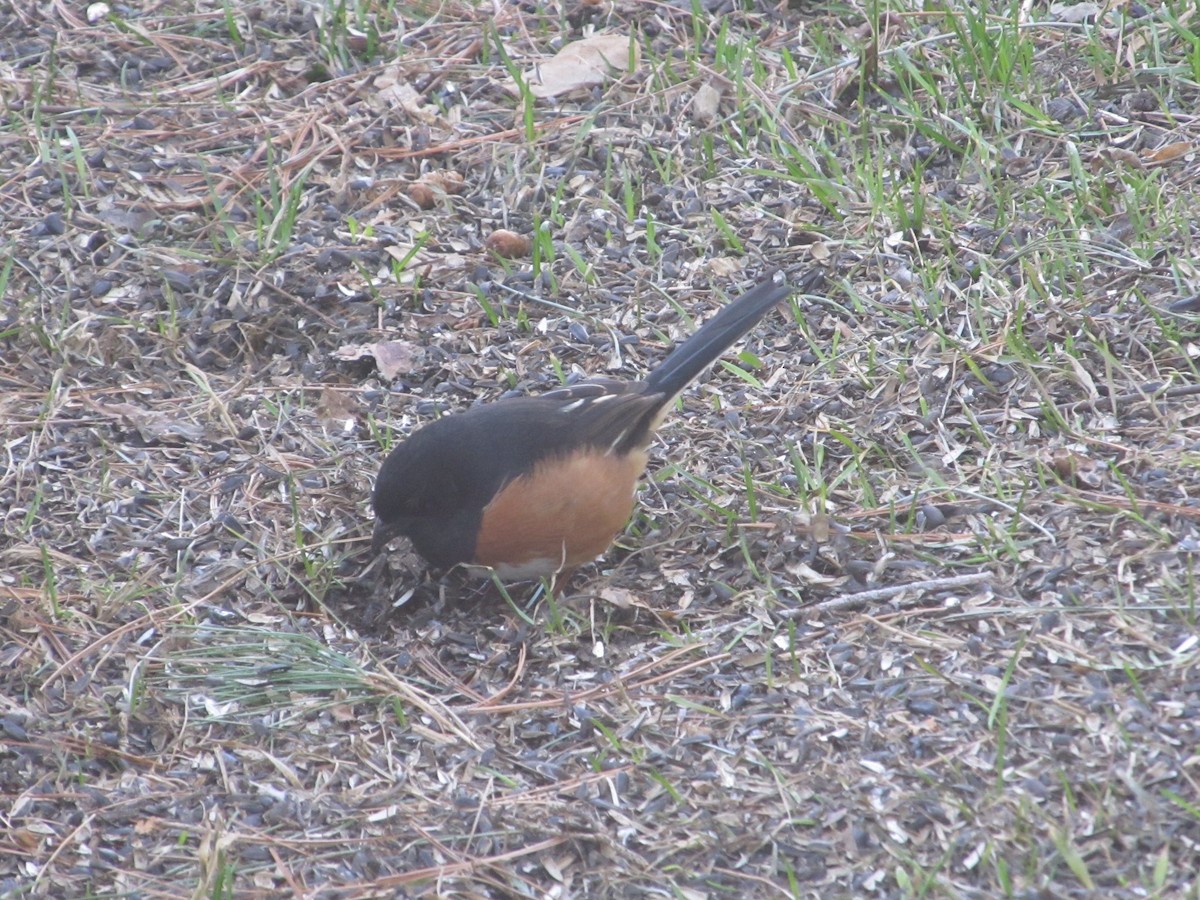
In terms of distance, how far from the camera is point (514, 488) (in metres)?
3.78

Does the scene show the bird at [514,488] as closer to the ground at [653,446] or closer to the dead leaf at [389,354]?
the ground at [653,446]

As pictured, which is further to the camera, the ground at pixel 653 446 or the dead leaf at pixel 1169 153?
the dead leaf at pixel 1169 153

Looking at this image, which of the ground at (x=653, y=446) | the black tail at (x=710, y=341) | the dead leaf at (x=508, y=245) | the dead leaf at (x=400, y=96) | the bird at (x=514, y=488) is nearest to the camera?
the ground at (x=653, y=446)

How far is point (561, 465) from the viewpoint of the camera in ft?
12.5

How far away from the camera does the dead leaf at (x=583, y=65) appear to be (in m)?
5.29

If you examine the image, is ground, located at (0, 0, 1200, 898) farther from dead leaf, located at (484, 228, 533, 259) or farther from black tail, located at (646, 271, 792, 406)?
black tail, located at (646, 271, 792, 406)

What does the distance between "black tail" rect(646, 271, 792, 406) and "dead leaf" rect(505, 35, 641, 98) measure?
1.49m

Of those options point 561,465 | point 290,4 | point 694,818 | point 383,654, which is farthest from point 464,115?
point 694,818

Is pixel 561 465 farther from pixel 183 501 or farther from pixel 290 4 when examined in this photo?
pixel 290 4

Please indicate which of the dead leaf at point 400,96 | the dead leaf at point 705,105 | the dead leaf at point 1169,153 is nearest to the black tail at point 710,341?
the dead leaf at point 705,105

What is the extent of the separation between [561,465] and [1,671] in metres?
1.52

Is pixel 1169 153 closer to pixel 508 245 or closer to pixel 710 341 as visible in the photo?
pixel 710 341

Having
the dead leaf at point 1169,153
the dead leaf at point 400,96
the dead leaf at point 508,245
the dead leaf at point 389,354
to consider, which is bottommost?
the dead leaf at point 389,354

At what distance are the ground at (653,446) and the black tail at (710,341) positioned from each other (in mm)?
219
